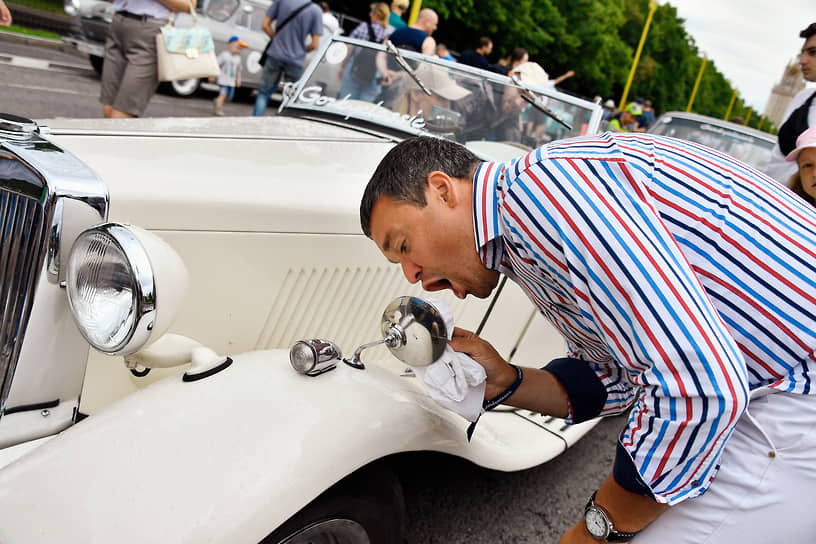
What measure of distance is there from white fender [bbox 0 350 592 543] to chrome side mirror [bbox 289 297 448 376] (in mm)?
38

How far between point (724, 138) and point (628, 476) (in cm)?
415

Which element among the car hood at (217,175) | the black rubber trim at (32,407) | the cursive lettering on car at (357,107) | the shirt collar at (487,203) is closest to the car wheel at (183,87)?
the cursive lettering on car at (357,107)

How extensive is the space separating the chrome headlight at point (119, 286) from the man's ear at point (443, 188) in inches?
22.8

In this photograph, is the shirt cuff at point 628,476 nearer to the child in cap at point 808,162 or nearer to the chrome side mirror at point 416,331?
the chrome side mirror at point 416,331

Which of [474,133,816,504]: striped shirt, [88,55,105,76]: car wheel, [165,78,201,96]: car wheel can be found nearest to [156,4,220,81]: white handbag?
[474,133,816,504]: striped shirt

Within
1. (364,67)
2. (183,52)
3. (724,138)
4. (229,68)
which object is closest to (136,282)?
(364,67)

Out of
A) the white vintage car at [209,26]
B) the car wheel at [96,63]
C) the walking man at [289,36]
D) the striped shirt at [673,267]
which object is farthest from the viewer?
the car wheel at [96,63]

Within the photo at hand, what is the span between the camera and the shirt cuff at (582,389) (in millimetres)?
1738

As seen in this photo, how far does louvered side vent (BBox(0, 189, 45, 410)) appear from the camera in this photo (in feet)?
4.56

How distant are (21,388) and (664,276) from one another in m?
1.37

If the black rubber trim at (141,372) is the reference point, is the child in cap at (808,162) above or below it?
above

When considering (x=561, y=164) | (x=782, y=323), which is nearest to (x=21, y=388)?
(x=561, y=164)

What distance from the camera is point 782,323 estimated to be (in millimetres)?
1109

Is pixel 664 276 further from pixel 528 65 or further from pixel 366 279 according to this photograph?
pixel 528 65
